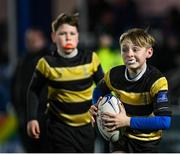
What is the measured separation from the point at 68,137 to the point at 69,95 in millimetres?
410

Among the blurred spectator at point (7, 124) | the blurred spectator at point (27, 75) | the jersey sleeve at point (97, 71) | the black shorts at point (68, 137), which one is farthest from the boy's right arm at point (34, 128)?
the blurred spectator at point (7, 124)

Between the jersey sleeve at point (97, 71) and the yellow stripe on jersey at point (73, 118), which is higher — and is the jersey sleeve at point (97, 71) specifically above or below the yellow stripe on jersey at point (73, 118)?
above

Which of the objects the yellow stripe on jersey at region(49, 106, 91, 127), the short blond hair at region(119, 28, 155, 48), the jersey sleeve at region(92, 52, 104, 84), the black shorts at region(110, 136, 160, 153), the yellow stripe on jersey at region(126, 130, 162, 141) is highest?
the short blond hair at region(119, 28, 155, 48)

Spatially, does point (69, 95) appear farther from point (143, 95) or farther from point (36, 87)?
point (143, 95)

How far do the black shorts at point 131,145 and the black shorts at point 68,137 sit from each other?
1.22 m

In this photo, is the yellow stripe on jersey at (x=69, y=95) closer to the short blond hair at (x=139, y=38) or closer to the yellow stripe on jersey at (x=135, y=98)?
the yellow stripe on jersey at (x=135, y=98)

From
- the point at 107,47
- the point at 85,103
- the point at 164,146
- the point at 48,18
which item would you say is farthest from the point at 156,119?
the point at 48,18

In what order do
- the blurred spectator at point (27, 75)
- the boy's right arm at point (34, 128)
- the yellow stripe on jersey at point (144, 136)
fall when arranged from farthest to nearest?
the blurred spectator at point (27, 75) < the boy's right arm at point (34, 128) < the yellow stripe on jersey at point (144, 136)

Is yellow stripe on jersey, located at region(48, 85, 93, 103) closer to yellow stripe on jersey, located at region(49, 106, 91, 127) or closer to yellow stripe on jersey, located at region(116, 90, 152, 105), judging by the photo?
yellow stripe on jersey, located at region(49, 106, 91, 127)

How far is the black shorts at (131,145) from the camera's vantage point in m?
6.58

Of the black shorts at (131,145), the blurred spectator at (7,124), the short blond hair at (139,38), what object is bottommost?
the blurred spectator at (7,124)

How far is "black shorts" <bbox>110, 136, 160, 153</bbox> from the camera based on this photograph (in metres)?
6.58

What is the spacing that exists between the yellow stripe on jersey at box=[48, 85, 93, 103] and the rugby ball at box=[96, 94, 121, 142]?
1186 millimetres

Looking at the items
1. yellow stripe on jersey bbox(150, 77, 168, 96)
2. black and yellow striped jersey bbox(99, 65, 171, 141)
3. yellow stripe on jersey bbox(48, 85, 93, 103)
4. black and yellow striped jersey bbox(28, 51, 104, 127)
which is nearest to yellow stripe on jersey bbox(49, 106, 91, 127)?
black and yellow striped jersey bbox(28, 51, 104, 127)
